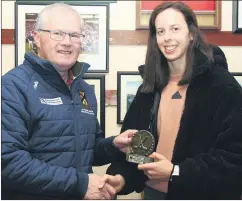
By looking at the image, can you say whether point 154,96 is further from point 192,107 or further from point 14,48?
point 14,48

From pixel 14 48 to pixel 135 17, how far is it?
0.83m

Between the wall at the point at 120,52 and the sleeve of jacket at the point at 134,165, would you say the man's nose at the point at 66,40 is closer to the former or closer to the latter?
the sleeve of jacket at the point at 134,165

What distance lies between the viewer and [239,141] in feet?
4.93

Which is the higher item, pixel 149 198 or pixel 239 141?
pixel 239 141

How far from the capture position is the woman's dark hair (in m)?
1.65

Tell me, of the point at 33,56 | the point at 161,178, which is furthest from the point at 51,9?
the point at 161,178

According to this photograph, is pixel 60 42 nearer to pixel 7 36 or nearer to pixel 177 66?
pixel 177 66

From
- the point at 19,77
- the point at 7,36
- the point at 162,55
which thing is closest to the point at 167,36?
the point at 162,55

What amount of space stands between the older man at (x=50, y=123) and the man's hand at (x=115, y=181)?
0.03m

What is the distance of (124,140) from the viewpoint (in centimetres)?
177

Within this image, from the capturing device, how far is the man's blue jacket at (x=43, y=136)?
144 centimetres

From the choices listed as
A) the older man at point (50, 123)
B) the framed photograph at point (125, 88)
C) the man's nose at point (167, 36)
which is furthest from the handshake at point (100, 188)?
the man's nose at point (167, 36)

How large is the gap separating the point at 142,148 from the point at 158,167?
12 cm

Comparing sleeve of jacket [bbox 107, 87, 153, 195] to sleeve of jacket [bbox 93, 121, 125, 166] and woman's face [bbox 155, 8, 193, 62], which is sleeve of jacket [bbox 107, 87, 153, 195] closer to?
sleeve of jacket [bbox 93, 121, 125, 166]
